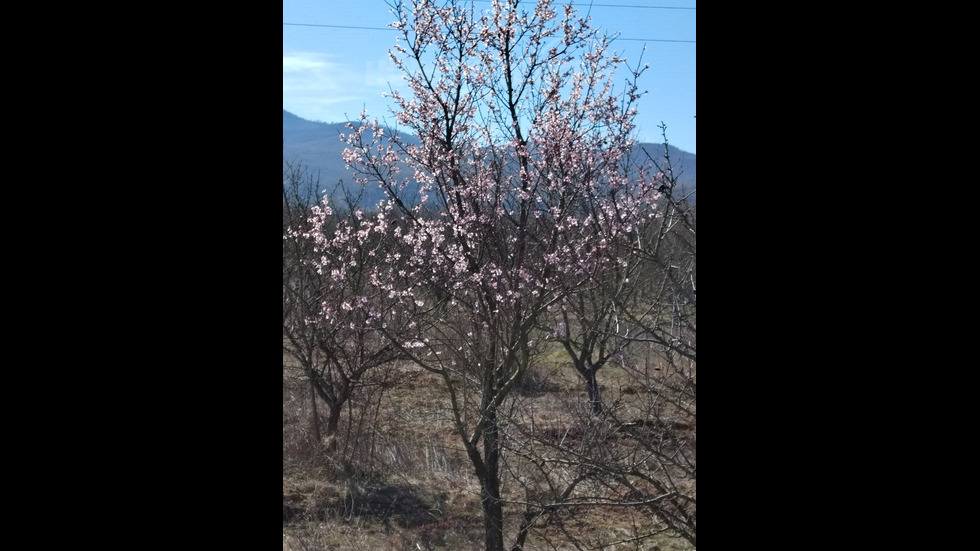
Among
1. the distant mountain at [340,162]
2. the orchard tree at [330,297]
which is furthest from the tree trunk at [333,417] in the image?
the distant mountain at [340,162]

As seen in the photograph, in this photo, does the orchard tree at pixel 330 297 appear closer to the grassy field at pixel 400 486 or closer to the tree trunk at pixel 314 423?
the tree trunk at pixel 314 423

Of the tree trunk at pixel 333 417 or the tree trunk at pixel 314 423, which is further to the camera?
the tree trunk at pixel 333 417

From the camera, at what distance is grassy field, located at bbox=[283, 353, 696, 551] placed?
3.48m

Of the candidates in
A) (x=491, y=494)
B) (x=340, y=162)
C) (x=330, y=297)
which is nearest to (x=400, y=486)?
(x=491, y=494)

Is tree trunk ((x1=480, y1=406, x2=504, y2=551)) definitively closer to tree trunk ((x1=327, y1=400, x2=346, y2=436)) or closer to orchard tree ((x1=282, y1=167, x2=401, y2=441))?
orchard tree ((x1=282, y1=167, x2=401, y2=441))

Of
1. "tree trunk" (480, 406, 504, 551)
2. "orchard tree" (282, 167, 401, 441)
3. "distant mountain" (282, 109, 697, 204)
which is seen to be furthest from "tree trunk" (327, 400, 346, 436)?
"distant mountain" (282, 109, 697, 204)

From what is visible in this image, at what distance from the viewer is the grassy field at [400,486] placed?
3.48 metres

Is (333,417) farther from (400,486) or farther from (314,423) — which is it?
(400,486)

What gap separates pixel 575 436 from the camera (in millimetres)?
3732

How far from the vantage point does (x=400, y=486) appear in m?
3.87
